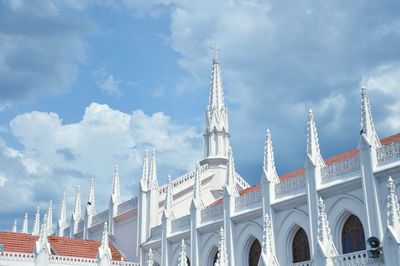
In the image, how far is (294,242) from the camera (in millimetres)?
30703

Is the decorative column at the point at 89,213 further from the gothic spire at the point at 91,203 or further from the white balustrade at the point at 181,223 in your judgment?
the white balustrade at the point at 181,223

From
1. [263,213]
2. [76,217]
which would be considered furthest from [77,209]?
[263,213]

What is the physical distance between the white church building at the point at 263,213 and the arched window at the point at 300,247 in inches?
2.0

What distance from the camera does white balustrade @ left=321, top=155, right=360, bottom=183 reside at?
2706cm

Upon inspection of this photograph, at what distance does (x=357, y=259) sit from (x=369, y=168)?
4.38m

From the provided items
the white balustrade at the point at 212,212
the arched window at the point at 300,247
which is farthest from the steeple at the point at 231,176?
the arched window at the point at 300,247

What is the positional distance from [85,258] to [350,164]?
66.5ft

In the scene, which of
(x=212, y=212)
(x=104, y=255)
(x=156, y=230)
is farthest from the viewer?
(x=156, y=230)

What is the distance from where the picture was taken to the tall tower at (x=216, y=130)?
46.9 metres

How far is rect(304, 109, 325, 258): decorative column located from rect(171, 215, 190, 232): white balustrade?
12.2 metres

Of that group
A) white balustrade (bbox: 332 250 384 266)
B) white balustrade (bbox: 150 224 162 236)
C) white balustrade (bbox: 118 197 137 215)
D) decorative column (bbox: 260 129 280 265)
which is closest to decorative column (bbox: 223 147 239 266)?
decorative column (bbox: 260 129 280 265)

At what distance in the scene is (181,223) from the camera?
39.7 meters

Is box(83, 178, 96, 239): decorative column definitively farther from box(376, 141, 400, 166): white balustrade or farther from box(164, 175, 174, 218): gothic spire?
box(376, 141, 400, 166): white balustrade

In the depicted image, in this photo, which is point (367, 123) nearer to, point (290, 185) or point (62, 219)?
point (290, 185)
